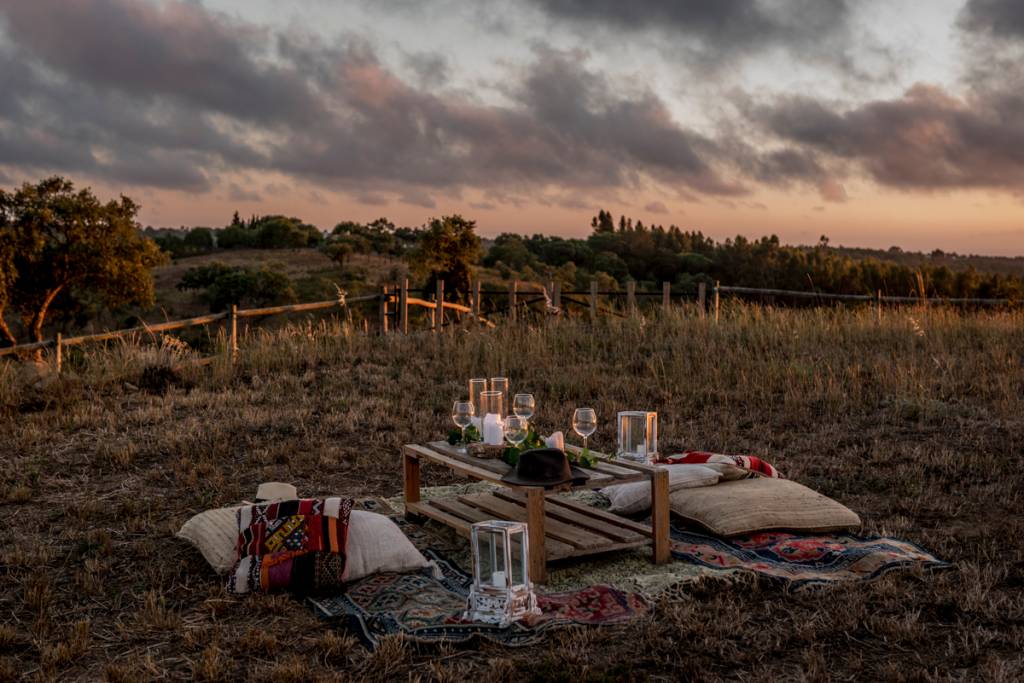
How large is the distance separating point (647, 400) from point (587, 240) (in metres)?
43.7

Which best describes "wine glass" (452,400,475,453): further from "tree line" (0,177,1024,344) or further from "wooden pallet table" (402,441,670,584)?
"tree line" (0,177,1024,344)

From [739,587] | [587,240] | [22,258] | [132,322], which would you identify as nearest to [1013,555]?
[739,587]

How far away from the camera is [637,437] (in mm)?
4699

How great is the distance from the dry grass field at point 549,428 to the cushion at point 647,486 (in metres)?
1.00

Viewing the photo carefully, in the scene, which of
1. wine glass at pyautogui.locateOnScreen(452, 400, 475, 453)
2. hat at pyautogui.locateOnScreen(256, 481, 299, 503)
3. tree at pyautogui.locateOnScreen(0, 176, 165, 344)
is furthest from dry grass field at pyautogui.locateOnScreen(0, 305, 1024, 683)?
tree at pyautogui.locateOnScreen(0, 176, 165, 344)

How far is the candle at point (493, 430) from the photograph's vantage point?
15.4 feet

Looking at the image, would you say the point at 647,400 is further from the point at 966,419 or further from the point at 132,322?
the point at 132,322

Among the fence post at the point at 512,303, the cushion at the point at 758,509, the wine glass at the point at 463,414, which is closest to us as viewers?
the cushion at the point at 758,509

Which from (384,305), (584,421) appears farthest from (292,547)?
(384,305)

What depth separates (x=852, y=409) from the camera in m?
8.16

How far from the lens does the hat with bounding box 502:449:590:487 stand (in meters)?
4.03

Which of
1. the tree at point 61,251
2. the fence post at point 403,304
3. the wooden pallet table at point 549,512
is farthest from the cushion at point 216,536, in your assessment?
Answer: the tree at point 61,251

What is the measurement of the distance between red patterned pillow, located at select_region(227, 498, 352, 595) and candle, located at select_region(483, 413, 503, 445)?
82 centimetres

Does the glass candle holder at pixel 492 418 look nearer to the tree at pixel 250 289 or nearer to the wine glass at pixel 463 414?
the wine glass at pixel 463 414
